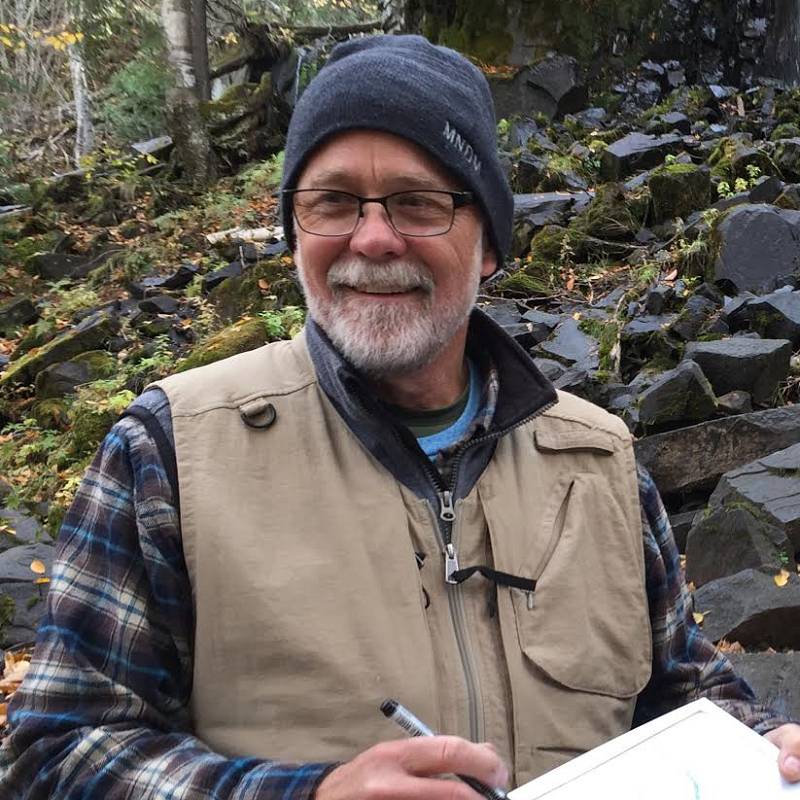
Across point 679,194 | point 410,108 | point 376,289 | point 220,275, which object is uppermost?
point 410,108

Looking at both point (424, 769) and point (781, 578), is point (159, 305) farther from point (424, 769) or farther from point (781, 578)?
point (424, 769)

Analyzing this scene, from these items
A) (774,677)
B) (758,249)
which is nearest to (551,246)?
(758,249)

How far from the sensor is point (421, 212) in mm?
1944

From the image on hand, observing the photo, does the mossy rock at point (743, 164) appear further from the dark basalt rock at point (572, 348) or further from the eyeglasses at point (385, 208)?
the eyeglasses at point (385, 208)

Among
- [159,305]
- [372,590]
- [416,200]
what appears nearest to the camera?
[372,590]

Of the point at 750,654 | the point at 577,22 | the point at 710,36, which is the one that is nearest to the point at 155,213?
the point at 577,22

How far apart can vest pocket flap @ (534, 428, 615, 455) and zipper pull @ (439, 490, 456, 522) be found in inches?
12.4

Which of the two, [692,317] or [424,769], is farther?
[692,317]

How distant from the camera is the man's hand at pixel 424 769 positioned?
1293 millimetres

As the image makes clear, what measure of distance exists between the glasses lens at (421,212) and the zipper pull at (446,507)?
2.04 ft

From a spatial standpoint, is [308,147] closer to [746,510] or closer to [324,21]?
[746,510]

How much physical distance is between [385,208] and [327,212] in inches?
5.6

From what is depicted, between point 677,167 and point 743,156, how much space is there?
100 centimetres

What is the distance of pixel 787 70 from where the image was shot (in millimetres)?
16750
